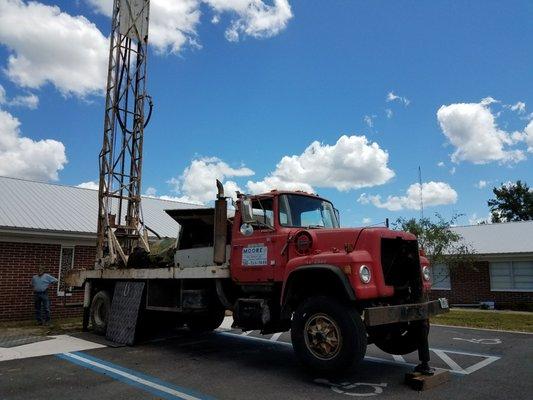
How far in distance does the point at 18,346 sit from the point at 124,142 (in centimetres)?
564

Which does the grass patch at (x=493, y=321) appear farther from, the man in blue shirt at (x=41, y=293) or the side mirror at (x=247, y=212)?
the man in blue shirt at (x=41, y=293)

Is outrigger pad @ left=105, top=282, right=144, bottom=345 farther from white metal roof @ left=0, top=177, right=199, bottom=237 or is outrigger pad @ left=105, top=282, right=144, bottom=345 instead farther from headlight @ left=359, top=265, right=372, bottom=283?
headlight @ left=359, top=265, right=372, bottom=283

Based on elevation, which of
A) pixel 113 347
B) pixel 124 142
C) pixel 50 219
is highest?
pixel 124 142

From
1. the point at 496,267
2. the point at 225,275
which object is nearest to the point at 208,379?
the point at 225,275

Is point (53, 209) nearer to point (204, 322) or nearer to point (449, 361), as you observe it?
point (204, 322)

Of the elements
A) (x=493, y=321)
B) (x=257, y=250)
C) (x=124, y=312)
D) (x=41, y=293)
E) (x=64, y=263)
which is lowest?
(x=493, y=321)

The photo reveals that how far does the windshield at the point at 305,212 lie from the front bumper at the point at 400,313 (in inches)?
83.5

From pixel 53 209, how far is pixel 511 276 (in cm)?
1804

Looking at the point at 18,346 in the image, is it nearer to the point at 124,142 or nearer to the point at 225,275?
the point at 225,275

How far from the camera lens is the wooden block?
6.05 meters

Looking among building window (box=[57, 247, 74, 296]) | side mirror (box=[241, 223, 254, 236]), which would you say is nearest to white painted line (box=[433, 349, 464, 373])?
side mirror (box=[241, 223, 254, 236])

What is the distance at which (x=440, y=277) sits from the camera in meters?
22.2

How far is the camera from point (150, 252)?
1053 cm

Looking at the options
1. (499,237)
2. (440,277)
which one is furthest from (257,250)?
(499,237)
